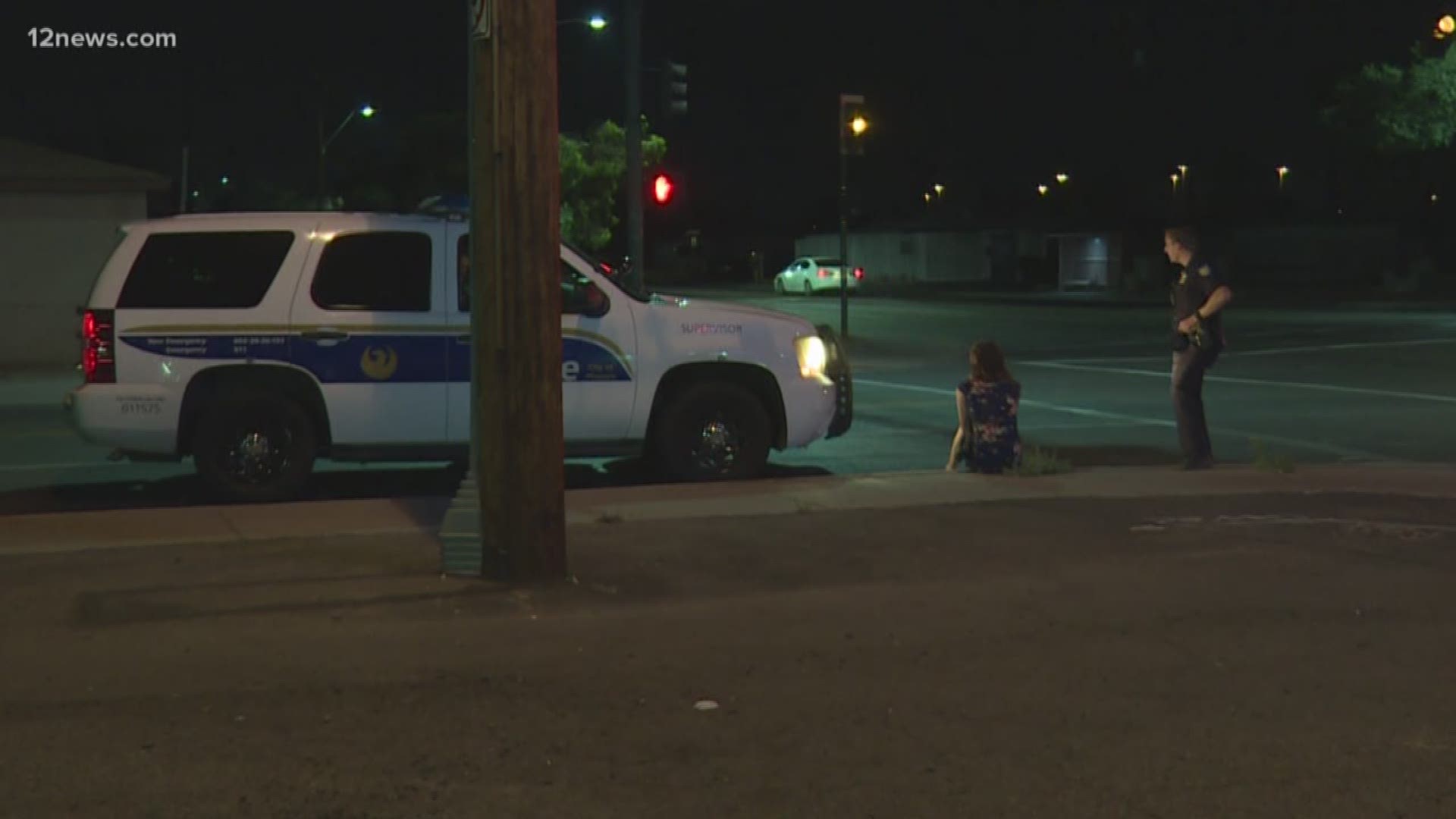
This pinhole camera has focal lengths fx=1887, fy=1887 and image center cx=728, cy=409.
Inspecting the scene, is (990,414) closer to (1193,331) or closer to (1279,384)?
(1193,331)

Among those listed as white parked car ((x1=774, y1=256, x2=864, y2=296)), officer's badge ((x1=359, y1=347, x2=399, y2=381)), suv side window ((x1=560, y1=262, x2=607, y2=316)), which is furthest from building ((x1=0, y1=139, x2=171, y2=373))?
white parked car ((x1=774, y1=256, x2=864, y2=296))

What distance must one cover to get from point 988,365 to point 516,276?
5.14 m

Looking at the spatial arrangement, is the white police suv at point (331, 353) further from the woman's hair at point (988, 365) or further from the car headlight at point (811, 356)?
the woman's hair at point (988, 365)

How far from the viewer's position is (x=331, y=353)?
1290 cm

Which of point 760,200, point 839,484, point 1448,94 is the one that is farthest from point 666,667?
point 760,200

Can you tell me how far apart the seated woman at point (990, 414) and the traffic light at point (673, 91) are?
1421 centimetres

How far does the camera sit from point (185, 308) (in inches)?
500

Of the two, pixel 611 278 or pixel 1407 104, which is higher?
pixel 1407 104

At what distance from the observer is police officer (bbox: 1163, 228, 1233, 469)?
13.6 metres

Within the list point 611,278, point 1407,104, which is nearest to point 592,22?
point 611,278

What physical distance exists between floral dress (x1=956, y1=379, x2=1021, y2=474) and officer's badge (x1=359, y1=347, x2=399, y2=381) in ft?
13.6

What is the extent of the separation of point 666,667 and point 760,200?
352ft

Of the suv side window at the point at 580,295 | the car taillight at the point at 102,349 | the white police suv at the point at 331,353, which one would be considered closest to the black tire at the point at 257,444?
the white police suv at the point at 331,353

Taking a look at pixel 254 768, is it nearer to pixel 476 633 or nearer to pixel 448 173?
pixel 476 633
